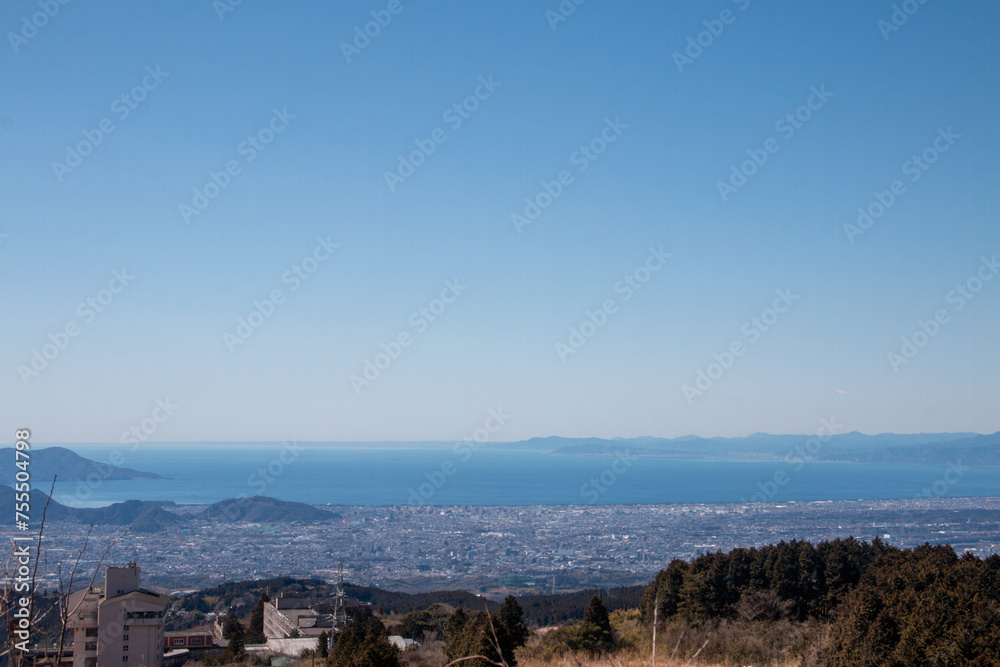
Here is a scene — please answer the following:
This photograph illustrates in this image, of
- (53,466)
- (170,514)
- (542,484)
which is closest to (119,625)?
(53,466)

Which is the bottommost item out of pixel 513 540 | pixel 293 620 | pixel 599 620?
pixel 513 540

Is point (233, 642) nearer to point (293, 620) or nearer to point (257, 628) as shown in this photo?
point (293, 620)

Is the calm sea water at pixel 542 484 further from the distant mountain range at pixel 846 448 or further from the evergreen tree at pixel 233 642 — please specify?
the evergreen tree at pixel 233 642

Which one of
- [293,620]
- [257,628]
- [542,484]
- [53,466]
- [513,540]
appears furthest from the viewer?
[542,484]

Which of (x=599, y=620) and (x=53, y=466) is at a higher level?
(x=53, y=466)

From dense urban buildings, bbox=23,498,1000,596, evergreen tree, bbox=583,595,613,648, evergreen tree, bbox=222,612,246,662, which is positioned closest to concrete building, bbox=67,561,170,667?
evergreen tree, bbox=222,612,246,662

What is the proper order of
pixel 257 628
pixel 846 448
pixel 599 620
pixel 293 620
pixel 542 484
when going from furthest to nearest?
pixel 846 448, pixel 542 484, pixel 257 628, pixel 293 620, pixel 599 620

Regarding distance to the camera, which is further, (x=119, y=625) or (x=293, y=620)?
(x=293, y=620)

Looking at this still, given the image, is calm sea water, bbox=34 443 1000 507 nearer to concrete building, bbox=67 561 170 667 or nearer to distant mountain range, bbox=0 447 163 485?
distant mountain range, bbox=0 447 163 485
